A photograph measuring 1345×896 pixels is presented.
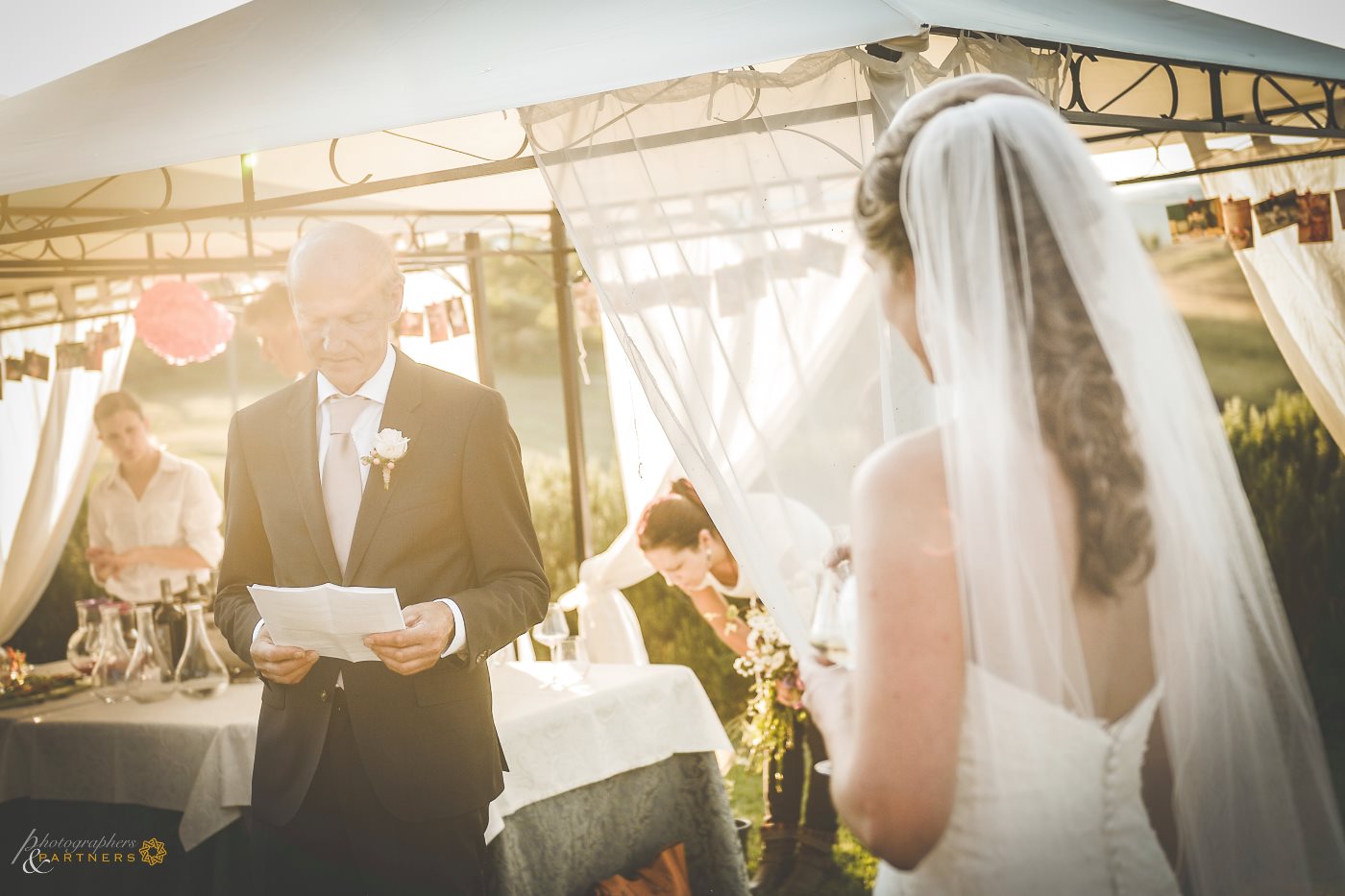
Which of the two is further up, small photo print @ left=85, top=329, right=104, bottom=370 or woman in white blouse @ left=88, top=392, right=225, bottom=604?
small photo print @ left=85, top=329, right=104, bottom=370

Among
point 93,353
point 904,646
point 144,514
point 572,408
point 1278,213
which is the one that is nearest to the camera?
point 904,646

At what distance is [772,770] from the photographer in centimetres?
476

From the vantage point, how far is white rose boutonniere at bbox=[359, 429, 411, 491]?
2.30 m

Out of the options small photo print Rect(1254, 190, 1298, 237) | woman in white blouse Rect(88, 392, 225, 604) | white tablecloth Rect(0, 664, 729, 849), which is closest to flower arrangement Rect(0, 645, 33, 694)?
white tablecloth Rect(0, 664, 729, 849)

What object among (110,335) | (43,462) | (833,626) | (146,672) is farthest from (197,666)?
(43,462)

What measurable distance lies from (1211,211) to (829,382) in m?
3.34

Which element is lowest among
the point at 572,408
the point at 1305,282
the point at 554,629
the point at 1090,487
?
the point at 554,629

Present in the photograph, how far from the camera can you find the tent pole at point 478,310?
19.4 feet

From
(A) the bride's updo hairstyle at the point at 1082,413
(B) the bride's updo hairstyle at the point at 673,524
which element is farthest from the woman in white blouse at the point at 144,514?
(A) the bride's updo hairstyle at the point at 1082,413

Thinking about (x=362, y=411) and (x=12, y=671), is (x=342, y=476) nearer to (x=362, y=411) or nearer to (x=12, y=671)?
(x=362, y=411)

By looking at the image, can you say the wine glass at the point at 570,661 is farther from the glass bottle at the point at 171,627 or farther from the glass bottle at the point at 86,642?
the glass bottle at the point at 86,642

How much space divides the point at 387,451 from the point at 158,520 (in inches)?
133

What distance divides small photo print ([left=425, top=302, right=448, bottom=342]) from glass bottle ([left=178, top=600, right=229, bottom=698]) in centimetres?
282

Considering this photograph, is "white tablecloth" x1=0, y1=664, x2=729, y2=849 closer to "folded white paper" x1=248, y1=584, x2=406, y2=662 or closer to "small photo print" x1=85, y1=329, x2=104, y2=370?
"folded white paper" x1=248, y1=584, x2=406, y2=662
